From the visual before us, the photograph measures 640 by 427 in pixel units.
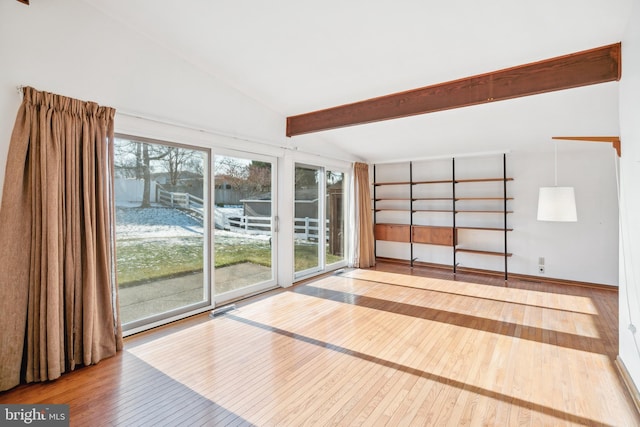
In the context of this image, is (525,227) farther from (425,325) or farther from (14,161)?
(14,161)

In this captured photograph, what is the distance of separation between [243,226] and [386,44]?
2.76 metres

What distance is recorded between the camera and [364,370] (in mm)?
2424

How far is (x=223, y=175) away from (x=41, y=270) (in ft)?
6.74

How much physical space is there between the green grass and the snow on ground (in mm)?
68

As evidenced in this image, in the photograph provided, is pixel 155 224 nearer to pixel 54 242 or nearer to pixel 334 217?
pixel 54 242

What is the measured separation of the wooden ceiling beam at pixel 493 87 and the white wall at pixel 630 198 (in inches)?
8.4

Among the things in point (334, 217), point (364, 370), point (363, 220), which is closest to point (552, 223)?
point (363, 220)

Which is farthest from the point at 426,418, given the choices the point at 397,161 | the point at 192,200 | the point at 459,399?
the point at 397,161

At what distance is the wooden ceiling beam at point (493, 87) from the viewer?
101 inches

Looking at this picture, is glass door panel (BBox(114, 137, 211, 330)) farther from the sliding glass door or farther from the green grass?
the sliding glass door

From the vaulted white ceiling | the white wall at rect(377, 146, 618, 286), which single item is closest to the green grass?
the vaulted white ceiling

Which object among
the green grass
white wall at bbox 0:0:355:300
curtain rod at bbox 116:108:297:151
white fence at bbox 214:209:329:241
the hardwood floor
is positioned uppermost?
white wall at bbox 0:0:355:300

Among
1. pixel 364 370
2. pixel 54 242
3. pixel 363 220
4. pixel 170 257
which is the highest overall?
pixel 363 220

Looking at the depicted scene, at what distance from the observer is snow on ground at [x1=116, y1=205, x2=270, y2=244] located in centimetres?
297
